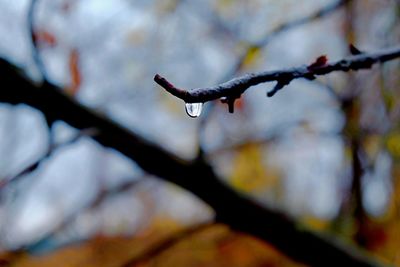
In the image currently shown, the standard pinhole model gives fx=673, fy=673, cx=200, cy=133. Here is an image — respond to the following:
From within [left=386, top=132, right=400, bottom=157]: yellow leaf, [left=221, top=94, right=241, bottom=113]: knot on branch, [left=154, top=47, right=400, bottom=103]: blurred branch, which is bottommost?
[left=386, top=132, right=400, bottom=157]: yellow leaf

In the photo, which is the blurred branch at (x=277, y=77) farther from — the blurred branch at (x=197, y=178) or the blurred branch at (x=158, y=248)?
the blurred branch at (x=158, y=248)

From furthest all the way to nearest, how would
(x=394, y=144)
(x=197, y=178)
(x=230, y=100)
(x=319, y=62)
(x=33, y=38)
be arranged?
1. (x=394, y=144)
2. (x=197, y=178)
3. (x=33, y=38)
4. (x=319, y=62)
5. (x=230, y=100)

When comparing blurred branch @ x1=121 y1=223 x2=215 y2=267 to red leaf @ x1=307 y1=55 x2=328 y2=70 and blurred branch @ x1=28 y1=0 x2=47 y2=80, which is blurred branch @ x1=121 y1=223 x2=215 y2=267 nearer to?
blurred branch @ x1=28 y1=0 x2=47 y2=80

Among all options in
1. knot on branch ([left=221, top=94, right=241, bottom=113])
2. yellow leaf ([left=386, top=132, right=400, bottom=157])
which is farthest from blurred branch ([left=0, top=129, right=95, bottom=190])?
yellow leaf ([left=386, top=132, right=400, bottom=157])

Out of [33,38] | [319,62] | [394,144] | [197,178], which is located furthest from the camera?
[394,144]

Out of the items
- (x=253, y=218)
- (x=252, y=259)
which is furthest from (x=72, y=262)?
(x=253, y=218)

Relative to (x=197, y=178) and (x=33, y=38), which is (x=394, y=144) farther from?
(x=33, y=38)

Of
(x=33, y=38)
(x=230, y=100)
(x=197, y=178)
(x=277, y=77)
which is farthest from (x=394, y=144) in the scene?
(x=230, y=100)
